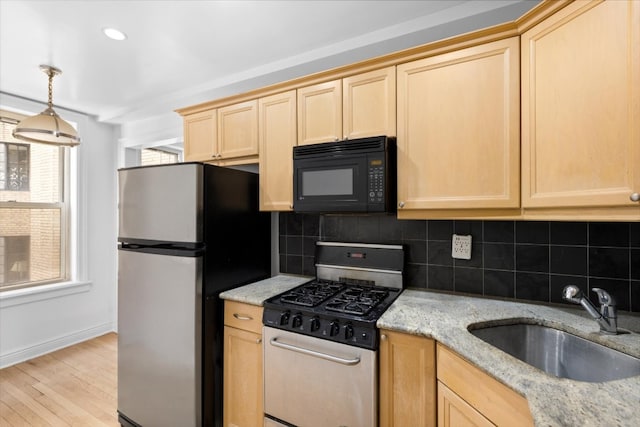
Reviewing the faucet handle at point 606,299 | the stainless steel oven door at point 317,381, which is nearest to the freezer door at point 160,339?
the stainless steel oven door at point 317,381

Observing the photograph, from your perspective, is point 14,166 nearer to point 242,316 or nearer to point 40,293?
point 40,293

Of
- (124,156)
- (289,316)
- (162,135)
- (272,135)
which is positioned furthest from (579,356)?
(124,156)

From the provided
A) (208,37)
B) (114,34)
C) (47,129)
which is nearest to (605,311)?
(208,37)

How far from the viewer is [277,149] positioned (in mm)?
2111

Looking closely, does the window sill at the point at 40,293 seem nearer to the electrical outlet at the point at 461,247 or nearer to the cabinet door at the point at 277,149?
the cabinet door at the point at 277,149

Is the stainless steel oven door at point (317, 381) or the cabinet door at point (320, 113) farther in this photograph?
the cabinet door at point (320, 113)

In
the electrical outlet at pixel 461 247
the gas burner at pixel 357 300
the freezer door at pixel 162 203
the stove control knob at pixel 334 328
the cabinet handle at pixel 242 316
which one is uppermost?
the freezer door at pixel 162 203

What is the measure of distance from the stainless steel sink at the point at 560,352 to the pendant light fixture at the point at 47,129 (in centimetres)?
306

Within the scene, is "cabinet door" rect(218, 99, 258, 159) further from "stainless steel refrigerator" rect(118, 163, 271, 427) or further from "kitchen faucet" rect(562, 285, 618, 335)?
"kitchen faucet" rect(562, 285, 618, 335)

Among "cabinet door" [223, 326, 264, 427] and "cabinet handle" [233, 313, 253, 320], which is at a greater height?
"cabinet handle" [233, 313, 253, 320]

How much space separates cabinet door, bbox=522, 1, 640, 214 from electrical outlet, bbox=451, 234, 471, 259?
1.60 feet

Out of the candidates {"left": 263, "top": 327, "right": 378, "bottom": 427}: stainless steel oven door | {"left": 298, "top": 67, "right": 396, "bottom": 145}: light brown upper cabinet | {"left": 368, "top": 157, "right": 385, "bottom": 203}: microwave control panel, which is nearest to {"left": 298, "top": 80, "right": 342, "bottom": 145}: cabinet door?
{"left": 298, "top": 67, "right": 396, "bottom": 145}: light brown upper cabinet

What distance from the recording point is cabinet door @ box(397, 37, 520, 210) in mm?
1460

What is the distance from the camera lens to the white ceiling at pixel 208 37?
1.71m
